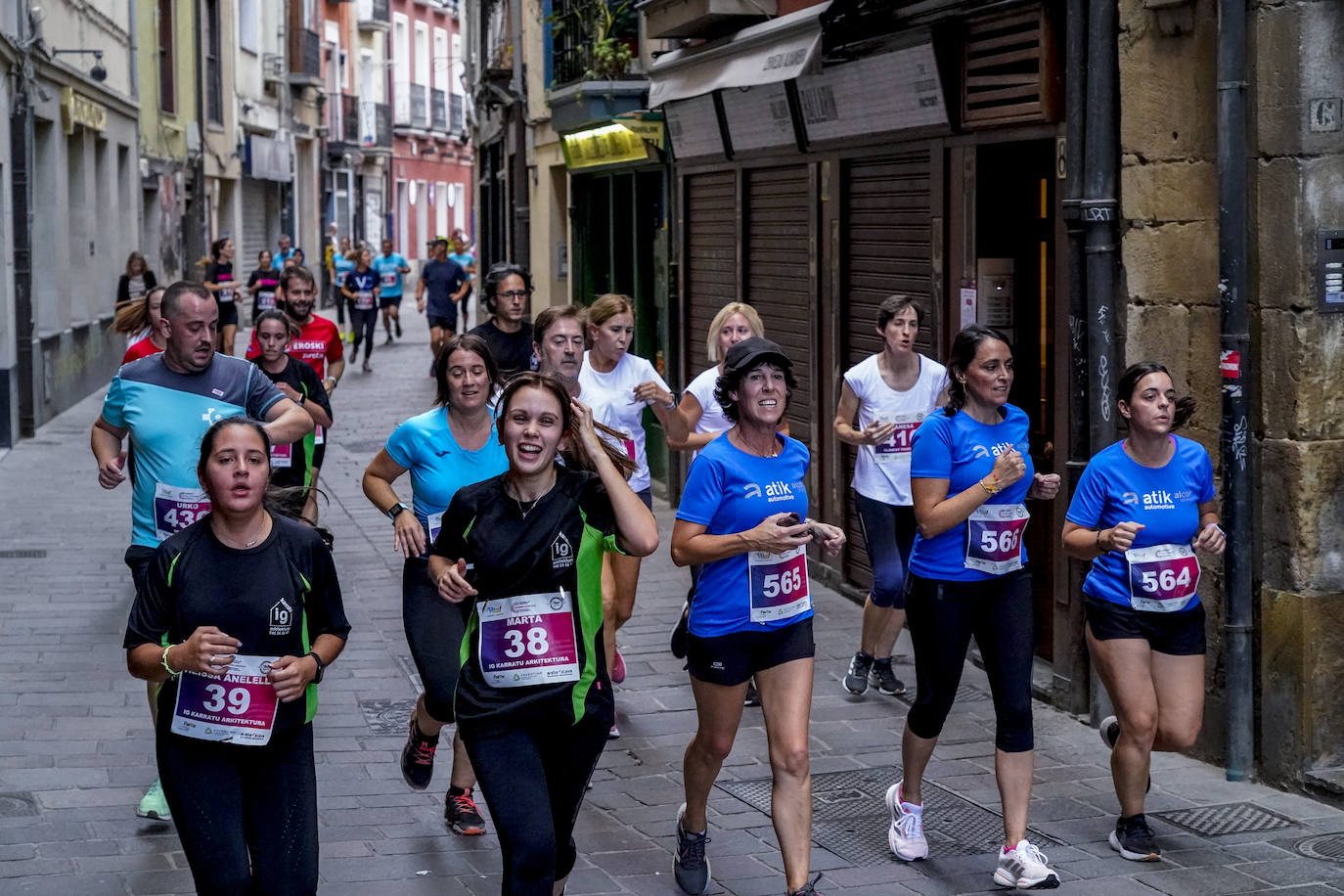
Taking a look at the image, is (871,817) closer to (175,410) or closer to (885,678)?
(885,678)

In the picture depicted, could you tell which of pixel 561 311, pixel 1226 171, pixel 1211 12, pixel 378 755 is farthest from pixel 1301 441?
pixel 378 755

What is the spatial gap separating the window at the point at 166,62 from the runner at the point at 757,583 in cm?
2599

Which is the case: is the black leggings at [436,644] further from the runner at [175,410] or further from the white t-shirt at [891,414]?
the white t-shirt at [891,414]

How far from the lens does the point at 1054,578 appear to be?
8.62 meters

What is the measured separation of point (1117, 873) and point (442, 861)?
2.19m

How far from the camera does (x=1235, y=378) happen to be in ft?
23.4

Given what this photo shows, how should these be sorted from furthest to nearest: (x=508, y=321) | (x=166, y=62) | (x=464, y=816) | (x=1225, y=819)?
1. (x=166, y=62)
2. (x=508, y=321)
3. (x=1225, y=819)
4. (x=464, y=816)

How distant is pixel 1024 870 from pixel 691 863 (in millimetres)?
1036

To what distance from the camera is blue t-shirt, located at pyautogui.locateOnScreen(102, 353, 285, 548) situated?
6.82m

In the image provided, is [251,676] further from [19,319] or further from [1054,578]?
[19,319]

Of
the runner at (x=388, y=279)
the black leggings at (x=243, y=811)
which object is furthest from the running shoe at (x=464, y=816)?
the runner at (x=388, y=279)

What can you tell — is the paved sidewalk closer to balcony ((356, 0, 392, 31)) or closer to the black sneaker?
the black sneaker

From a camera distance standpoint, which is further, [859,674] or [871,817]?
[859,674]

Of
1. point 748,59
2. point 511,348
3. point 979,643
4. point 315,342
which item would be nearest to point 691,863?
point 979,643
